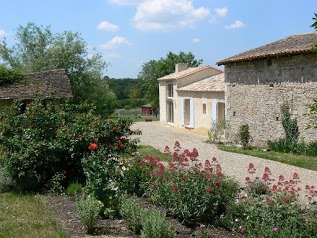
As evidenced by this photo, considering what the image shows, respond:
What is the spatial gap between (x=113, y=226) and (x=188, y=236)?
1224 mm

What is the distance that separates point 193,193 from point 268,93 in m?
11.9

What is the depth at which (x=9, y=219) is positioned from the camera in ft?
22.1

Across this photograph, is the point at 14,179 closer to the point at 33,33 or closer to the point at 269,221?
the point at 269,221

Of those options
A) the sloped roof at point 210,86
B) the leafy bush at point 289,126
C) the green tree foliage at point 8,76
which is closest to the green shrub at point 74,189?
the leafy bush at point 289,126

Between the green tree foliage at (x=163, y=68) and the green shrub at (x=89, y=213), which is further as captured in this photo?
the green tree foliage at (x=163, y=68)

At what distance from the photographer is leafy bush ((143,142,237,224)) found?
20.6 ft

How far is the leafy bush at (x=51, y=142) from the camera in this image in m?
8.52

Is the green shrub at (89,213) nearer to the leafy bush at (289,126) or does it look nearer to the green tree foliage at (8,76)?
the leafy bush at (289,126)

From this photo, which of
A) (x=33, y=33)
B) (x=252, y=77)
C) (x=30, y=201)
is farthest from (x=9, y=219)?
(x=33, y=33)

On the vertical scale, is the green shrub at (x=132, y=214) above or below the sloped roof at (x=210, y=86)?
below

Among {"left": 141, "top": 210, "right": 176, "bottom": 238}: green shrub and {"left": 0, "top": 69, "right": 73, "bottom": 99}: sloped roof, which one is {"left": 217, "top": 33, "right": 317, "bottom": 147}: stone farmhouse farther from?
{"left": 141, "top": 210, "right": 176, "bottom": 238}: green shrub

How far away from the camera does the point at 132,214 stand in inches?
237

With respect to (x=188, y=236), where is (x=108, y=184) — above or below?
above

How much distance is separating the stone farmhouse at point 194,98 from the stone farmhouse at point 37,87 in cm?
792
